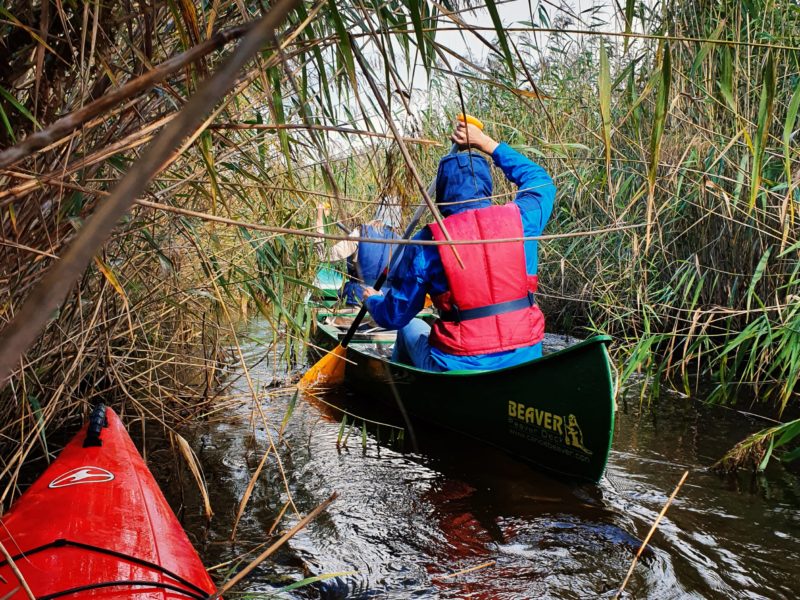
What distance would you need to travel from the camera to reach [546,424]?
10.9ft

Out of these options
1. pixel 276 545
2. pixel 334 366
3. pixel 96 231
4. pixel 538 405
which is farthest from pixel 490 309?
pixel 96 231

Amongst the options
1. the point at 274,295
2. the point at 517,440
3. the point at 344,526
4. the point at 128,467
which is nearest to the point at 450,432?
the point at 517,440

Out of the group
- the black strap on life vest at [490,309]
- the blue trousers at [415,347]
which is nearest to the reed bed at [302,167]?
the black strap on life vest at [490,309]

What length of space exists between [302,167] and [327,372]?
3.10m

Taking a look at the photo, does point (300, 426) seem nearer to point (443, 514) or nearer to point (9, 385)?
point (443, 514)

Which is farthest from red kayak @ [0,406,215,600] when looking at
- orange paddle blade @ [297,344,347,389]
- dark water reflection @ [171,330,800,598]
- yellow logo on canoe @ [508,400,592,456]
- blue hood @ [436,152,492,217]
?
orange paddle blade @ [297,344,347,389]

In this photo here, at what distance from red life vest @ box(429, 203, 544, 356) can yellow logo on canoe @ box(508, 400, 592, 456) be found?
1.40 ft

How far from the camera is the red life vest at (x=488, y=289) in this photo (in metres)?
3.59

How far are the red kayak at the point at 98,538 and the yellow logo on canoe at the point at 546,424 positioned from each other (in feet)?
6.00

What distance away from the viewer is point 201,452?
374 cm

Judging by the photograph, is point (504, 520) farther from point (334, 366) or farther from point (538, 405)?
point (334, 366)

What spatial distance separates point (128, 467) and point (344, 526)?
3.35ft

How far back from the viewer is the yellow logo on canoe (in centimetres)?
315

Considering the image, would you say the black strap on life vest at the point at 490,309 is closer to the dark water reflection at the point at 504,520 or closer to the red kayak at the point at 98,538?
the dark water reflection at the point at 504,520
